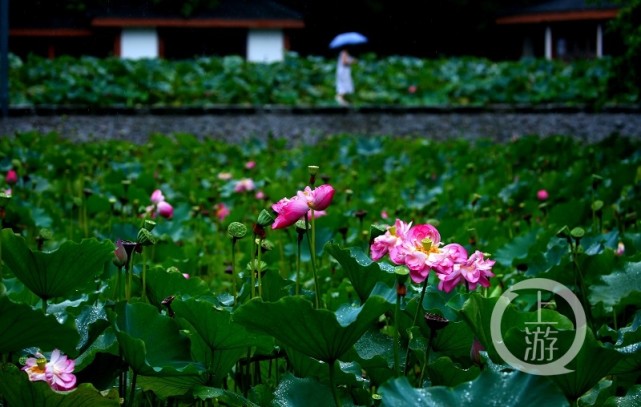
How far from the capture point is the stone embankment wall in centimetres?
674

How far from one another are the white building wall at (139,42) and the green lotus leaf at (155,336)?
16.6 meters

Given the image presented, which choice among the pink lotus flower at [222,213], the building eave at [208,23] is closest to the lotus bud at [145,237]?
the pink lotus flower at [222,213]

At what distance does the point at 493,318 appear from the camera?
3.05 ft

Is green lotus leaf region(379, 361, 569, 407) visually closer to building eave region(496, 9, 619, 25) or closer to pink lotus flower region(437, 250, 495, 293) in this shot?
pink lotus flower region(437, 250, 495, 293)

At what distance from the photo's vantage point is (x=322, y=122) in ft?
24.3

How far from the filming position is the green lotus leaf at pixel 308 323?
0.87m

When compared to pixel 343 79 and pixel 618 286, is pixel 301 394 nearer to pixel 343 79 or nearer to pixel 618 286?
pixel 618 286

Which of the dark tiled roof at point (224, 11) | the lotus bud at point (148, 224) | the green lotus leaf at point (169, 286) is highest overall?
the dark tiled roof at point (224, 11)

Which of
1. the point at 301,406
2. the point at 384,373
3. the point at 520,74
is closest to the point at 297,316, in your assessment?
the point at 301,406

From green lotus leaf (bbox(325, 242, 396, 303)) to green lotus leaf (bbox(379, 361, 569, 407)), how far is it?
297mm

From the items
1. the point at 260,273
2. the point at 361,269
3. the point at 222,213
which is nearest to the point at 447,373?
the point at 361,269

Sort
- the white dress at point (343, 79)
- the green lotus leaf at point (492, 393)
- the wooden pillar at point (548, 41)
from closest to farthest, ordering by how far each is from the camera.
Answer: the green lotus leaf at point (492, 393) < the white dress at point (343, 79) < the wooden pillar at point (548, 41)

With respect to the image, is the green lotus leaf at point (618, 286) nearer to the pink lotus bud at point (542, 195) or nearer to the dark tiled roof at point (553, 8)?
the pink lotus bud at point (542, 195)

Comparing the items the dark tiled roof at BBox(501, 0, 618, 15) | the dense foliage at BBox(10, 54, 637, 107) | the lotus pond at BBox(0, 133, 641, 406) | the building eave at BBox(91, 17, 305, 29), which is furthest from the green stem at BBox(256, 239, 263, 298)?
the dark tiled roof at BBox(501, 0, 618, 15)
